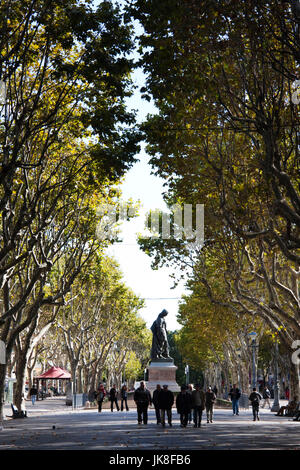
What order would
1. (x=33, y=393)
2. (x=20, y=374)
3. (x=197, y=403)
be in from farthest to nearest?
(x=33, y=393)
(x=20, y=374)
(x=197, y=403)

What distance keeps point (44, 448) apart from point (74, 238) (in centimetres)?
1266

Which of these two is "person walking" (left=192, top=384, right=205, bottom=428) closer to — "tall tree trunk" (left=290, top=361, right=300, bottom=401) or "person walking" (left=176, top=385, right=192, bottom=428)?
"person walking" (left=176, top=385, right=192, bottom=428)

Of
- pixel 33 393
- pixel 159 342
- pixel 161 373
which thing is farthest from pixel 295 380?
pixel 33 393

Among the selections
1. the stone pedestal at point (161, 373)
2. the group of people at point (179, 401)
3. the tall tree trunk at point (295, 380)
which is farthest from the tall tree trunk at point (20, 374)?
the tall tree trunk at point (295, 380)

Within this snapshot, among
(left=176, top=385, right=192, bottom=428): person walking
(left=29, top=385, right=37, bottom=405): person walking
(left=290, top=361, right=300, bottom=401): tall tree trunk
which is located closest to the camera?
(left=176, top=385, right=192, bottom=428): person walking

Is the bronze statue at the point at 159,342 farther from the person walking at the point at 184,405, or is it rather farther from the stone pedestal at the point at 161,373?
the person walking at the point at 184,405

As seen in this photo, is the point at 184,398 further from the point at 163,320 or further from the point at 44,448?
the point at 163,320

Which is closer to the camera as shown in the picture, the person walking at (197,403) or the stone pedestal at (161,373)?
the person walking at (197,403)

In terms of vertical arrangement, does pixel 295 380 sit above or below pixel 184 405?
above

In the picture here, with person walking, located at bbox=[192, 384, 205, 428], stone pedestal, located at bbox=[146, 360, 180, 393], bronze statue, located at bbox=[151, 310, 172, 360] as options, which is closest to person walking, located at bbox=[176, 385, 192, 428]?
person walking, located at bbox=[192, 384, 205, 428]

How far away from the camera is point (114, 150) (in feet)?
48.2

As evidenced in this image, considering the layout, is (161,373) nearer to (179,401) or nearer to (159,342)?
(159,342)

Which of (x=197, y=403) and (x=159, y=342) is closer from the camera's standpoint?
(x=197, y=403)
